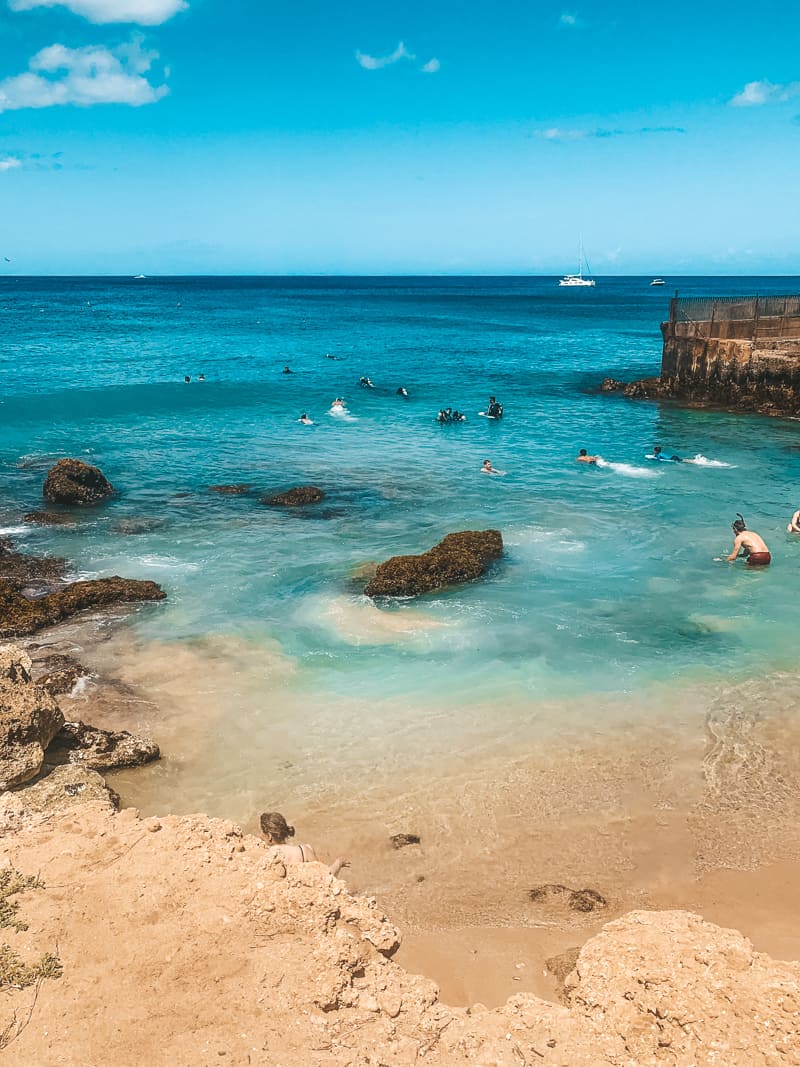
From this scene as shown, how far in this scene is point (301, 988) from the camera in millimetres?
5297

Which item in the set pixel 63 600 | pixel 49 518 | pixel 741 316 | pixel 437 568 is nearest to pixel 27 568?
pixel 63 600

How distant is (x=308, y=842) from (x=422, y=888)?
1.53 meters

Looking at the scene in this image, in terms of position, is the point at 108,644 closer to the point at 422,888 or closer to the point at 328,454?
the point at 422,888

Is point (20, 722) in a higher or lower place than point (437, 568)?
higher

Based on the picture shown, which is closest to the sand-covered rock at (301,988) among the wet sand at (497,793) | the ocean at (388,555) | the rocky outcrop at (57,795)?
the rocky outcrop at (57,795)

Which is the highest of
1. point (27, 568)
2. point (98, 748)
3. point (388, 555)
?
point (27, 568)

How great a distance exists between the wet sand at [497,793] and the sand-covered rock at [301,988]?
1.52 metres

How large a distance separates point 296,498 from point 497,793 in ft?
46.6

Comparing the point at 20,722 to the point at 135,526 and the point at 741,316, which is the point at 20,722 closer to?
the point at 135,526

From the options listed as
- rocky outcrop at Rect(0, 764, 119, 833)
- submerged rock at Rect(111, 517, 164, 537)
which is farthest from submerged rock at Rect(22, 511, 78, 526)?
rocky outcrop at Rect(0, 764, 119, 833)

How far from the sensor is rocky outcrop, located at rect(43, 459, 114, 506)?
22.0 m

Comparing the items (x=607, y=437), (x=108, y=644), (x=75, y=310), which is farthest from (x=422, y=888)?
(x=75, y=310)

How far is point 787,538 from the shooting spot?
19.1m

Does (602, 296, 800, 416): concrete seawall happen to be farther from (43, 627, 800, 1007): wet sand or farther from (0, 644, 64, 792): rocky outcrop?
(0, 644, 64, 792): rocky outcrop
